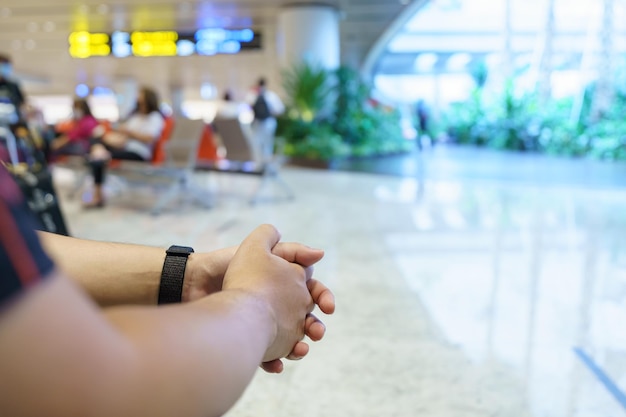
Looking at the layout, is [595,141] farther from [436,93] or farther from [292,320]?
[436,93]

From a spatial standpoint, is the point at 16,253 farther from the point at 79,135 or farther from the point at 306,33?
the point at 306,33

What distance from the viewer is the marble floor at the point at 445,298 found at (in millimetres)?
1803

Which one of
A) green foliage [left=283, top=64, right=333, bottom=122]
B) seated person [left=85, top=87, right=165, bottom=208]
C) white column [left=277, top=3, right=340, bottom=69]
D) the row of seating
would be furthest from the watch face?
white column [left=277, top=3, right=340, bottom=69]

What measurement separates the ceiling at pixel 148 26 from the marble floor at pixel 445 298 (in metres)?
7.79

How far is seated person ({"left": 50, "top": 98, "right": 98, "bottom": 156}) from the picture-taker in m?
6.74

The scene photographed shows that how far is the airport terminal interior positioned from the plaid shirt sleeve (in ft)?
4.66

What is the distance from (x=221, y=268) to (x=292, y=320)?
22cm

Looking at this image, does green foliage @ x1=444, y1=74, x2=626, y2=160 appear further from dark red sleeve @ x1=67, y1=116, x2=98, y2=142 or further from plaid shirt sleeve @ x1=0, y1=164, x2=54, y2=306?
plaid shirt sleeve @ x1=0, y1=164, x2=54, y2=306

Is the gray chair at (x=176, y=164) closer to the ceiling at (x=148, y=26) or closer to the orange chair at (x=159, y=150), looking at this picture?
the orange chair at (x=159, y=150)

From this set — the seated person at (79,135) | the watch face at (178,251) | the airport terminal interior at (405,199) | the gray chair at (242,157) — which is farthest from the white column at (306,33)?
the watch face at (178,251)

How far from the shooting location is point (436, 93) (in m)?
29.5

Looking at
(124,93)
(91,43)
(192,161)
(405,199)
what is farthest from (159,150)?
(124,93)

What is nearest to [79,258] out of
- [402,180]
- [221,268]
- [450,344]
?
[221,268]

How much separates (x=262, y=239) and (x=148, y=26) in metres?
15.3
